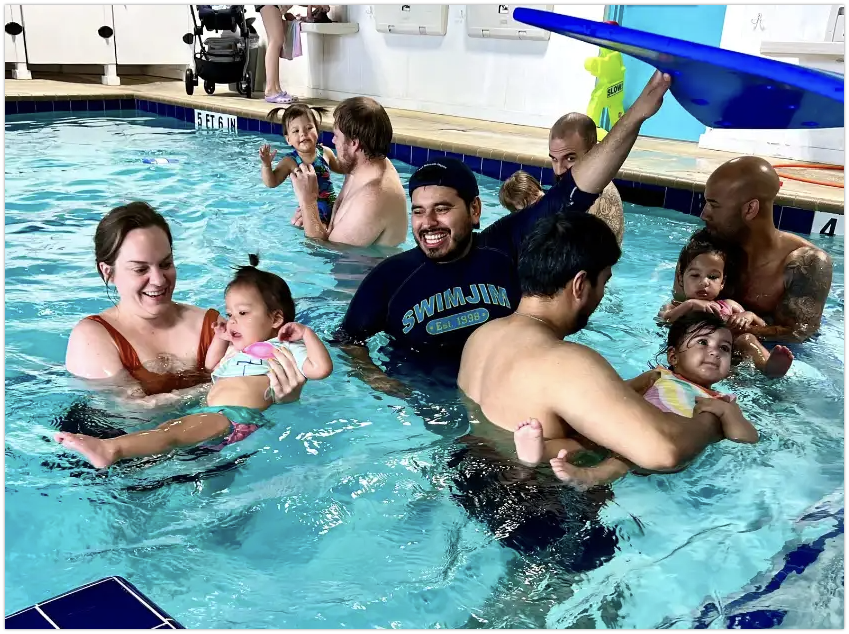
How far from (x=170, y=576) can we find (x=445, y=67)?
419 inches

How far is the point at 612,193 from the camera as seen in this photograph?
502 cm

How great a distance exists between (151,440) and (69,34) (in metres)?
12.9

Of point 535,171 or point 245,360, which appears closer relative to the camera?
point 245,360

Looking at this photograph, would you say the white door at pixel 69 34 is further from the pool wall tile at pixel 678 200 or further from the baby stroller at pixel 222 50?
the pool wall tile at pixel 678 200

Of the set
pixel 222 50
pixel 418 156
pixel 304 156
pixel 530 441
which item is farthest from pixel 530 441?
pixel 222 50

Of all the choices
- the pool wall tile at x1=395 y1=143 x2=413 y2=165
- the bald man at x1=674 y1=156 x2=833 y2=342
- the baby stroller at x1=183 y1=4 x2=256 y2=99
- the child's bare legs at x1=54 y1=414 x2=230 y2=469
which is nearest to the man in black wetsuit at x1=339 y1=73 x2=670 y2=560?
the child's bare legs at x1=54 y1=414 x2=230 y2=469

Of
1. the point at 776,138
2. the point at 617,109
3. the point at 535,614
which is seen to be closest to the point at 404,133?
the point at 617,109

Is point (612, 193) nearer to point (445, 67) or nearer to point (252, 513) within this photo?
point (252, 513)

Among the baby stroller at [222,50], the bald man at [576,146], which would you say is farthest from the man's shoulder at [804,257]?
the baby stroller at [222,50]

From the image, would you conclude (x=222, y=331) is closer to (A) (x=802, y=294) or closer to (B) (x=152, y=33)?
(A) (x=802, y=294)

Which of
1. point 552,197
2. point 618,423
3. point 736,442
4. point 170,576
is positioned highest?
point 552,197

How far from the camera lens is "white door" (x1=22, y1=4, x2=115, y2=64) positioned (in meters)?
13.2

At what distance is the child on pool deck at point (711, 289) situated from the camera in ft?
13.1

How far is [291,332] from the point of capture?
3242 millimetres
